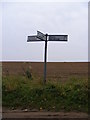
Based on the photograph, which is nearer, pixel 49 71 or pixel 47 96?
pixel 47 96

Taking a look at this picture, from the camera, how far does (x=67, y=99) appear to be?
10.6m

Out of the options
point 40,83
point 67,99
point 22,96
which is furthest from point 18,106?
point 40,83

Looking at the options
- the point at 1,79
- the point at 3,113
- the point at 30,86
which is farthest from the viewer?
the point at 1,79

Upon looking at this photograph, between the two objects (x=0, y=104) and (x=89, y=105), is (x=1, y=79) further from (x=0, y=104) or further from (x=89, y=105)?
(x=89, y=105)

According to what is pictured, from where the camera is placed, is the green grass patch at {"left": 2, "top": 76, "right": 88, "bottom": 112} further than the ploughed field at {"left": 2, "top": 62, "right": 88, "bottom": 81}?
No

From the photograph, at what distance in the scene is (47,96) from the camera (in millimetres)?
10797

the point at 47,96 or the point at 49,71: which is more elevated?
the point at 49,71

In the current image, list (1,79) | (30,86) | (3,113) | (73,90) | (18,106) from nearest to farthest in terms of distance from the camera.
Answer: (3,113) < (18,106) < (73,90) < (30,86) < (1,79)

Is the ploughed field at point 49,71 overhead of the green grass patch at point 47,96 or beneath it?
overhead

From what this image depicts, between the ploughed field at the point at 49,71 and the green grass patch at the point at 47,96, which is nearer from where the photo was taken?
the green grass patch at the point at 47,96

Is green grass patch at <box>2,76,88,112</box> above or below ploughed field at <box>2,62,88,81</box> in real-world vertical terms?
below

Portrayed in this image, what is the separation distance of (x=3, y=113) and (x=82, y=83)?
3.55 m

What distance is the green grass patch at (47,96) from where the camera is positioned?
1021 centimetres

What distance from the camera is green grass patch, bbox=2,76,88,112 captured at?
10.2 metres
